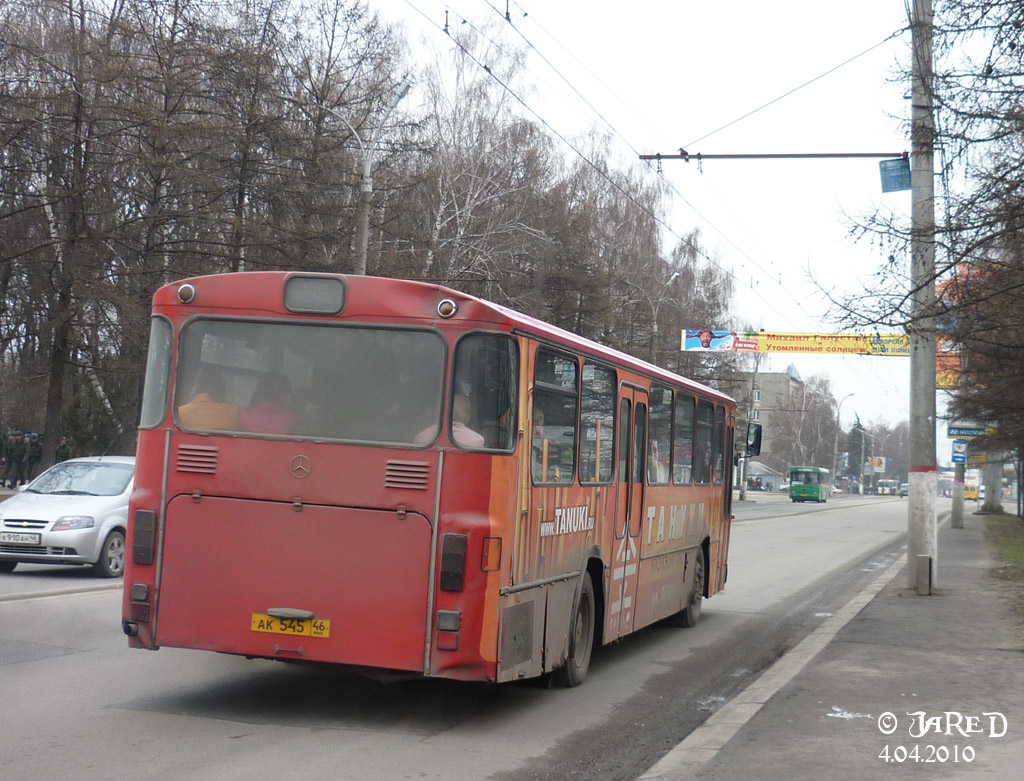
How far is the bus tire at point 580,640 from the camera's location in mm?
9028

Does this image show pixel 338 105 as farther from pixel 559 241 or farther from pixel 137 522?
pixel 137 522

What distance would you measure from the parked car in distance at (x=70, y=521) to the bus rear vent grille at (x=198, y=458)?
7.73m

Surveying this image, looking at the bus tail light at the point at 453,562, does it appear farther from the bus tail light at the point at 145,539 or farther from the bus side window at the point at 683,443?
the bus side window at the point at 683,443

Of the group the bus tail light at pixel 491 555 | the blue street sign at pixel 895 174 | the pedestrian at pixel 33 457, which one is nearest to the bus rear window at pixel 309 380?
the bus tail light at pixel 491 555

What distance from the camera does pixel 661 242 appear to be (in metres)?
60.7

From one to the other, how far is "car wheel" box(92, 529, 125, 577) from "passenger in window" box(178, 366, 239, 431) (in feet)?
27.0

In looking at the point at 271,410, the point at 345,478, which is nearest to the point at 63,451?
the point at 271,410

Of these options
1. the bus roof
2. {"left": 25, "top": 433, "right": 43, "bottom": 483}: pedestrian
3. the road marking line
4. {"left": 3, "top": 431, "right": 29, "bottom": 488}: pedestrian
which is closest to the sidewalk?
the road marking line

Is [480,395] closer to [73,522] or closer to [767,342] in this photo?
[73,522]

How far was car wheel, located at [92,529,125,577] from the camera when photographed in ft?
50.3

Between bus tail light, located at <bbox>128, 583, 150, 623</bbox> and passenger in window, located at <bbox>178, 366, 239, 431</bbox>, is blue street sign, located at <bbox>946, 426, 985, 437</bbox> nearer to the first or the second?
passenger in window, located at <bbox>178, 366, 239, 431</bbox>

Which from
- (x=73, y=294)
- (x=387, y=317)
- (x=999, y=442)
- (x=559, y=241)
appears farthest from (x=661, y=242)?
(x=387, y=317)

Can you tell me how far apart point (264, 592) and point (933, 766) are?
3.90 meters

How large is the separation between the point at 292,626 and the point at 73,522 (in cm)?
861
